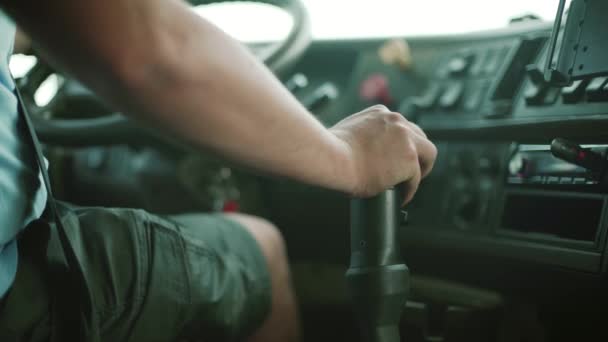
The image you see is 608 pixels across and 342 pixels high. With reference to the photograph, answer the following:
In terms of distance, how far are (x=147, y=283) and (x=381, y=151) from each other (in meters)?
0.29

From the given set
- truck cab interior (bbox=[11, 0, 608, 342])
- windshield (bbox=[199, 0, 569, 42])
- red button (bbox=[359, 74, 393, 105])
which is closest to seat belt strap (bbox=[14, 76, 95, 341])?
truck cab interior (bbox=[11, 0, 608, 342])

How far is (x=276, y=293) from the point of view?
79cm

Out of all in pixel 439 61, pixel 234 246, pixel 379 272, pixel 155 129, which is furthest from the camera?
pixel 439 61

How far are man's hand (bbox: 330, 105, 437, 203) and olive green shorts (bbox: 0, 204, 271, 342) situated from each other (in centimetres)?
25

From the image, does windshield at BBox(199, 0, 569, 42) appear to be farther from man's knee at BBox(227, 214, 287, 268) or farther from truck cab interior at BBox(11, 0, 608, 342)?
man's knee at BBox(227, 214, 287, 268)

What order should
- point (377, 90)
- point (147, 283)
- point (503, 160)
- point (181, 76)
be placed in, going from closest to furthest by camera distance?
point (181, 76), point (147, 283), point (503, 160), point (377, 90)

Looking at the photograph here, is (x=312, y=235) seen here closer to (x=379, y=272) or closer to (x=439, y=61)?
(x=439, y=61)

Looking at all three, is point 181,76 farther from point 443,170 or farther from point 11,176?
point 443,170

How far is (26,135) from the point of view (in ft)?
1.82

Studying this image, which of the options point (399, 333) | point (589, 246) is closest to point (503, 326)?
point (589, 246)

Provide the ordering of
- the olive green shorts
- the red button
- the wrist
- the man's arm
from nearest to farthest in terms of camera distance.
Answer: the man's arm, the wrist, the olive green shorts, the red button

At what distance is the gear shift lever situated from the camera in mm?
474

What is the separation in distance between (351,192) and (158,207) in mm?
857

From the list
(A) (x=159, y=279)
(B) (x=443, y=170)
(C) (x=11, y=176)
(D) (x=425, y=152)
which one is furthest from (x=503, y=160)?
(C) (x=11, y=176)
